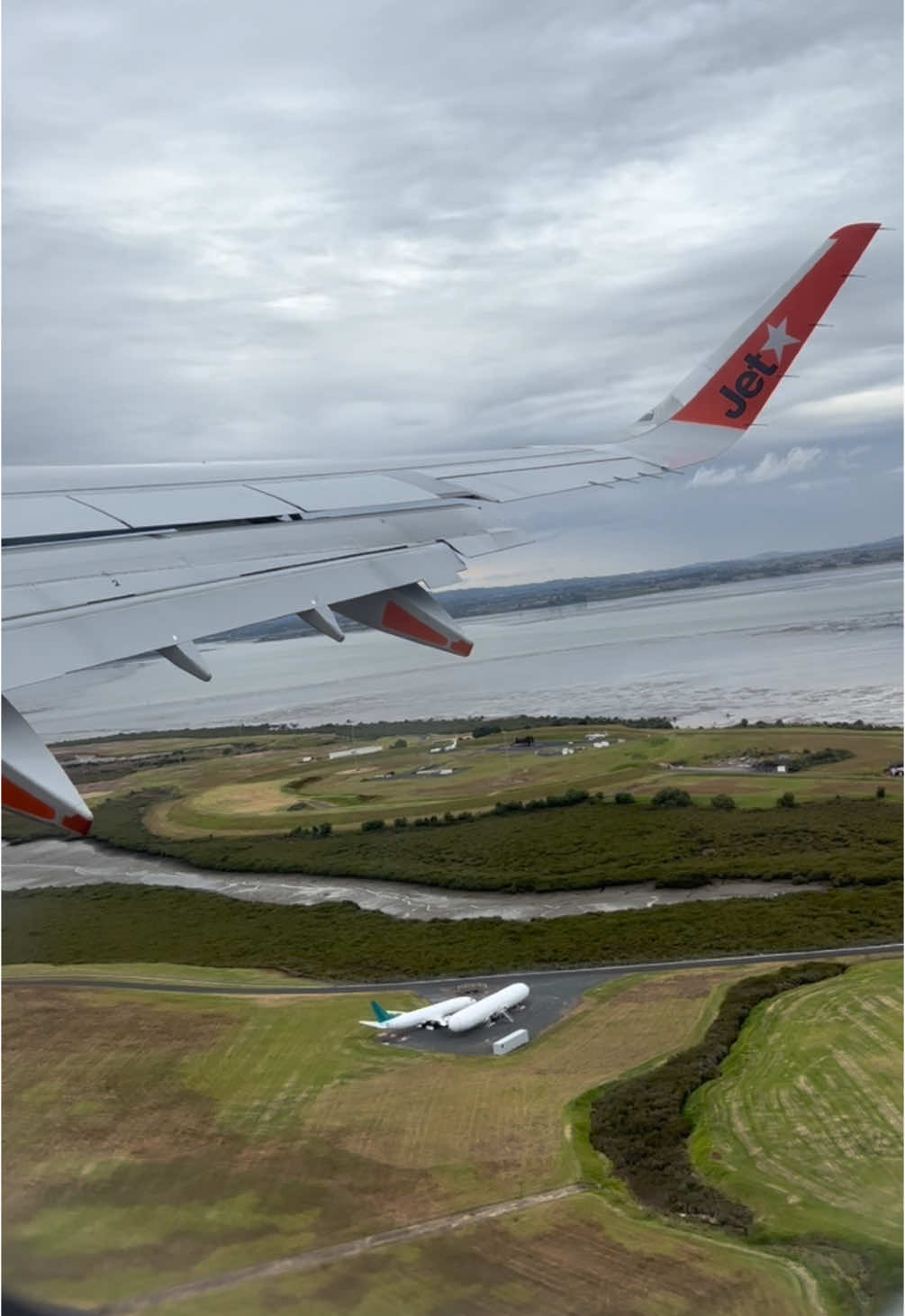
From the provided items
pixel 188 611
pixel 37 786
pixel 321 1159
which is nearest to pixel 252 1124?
→ pixel 321 1159

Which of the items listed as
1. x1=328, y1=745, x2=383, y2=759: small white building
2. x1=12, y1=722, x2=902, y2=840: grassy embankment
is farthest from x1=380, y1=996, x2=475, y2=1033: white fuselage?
x1=328, y1=745, x2=383, y2=759: small white building

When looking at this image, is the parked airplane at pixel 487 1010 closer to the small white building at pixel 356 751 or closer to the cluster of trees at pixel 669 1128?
the cluster of trees at pixel 669 1128

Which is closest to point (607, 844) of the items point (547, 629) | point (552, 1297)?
point (547, 629)

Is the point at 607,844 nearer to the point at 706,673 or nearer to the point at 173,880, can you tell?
the point at 173,880

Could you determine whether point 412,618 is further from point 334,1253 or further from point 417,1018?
point 417,1018

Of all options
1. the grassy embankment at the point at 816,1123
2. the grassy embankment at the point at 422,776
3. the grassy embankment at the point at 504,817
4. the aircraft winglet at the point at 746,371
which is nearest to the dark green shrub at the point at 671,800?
the grassy embankment at the point at 504,817
